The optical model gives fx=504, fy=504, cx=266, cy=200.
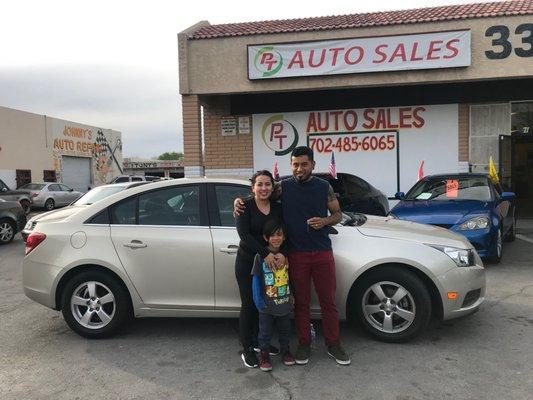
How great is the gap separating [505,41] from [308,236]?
32.4 feet

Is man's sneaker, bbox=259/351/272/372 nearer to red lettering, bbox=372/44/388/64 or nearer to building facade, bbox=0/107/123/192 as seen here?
red lettering, bbox=372/44/388/64

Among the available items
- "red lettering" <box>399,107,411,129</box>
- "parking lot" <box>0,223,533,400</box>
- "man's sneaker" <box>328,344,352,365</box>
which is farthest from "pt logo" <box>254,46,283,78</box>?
"man's sneaker" <box>328,344,352,365</box>

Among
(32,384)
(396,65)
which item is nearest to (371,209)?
(396,65)

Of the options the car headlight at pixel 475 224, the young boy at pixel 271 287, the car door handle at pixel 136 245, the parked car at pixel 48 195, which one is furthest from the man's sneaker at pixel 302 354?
the parked car at pixel 48 195

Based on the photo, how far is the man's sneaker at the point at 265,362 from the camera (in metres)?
3.98

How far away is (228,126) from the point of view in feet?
46.0

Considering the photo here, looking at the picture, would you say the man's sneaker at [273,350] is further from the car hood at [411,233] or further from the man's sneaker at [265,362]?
the car hood at [411,233]

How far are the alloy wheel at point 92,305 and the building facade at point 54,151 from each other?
25893mm

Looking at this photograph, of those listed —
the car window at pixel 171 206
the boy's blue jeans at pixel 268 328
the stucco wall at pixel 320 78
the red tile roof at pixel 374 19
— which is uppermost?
the red tile roof at pixel 374 19

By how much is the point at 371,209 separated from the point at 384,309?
5.55 metres

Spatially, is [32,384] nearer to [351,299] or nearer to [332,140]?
[351,299]

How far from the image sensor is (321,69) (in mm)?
12008

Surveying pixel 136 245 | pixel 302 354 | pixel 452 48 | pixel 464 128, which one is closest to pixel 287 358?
pixel 302 354

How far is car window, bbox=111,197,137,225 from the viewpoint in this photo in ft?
15.7
